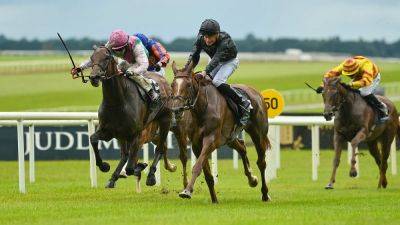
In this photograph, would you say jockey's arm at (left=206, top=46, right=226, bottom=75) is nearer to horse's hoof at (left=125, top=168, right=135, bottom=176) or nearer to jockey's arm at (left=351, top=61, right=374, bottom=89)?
horse's hoof at (left=125, top=168, right=135, bottom=176)

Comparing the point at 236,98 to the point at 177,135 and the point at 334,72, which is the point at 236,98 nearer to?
the point at 177,135

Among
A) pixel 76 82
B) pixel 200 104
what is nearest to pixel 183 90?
pixel 200 104

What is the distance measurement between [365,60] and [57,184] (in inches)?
170

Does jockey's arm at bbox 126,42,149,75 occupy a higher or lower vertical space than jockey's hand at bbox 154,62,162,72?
higher

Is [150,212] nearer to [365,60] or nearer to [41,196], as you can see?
[41,196]

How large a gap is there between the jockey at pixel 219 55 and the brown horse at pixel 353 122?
3.03m

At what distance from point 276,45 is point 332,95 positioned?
82.9 meters

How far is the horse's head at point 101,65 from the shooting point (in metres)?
13.0

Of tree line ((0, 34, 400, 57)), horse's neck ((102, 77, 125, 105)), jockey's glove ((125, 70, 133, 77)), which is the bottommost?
tree line ((0, 34, 400, 57))

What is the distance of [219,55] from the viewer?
13.6 m

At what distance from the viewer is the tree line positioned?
8831 cm

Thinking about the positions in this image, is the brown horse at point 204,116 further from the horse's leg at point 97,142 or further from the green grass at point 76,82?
the green grass at point 76,82

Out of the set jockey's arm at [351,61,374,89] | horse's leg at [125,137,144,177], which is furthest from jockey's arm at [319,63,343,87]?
horse's leg at [125,137,144,177]

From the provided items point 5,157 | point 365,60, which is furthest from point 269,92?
point 5,157
